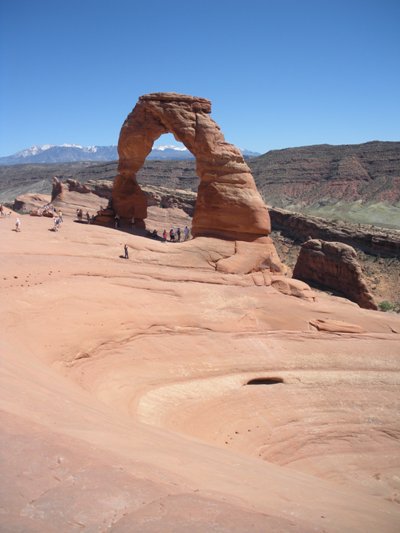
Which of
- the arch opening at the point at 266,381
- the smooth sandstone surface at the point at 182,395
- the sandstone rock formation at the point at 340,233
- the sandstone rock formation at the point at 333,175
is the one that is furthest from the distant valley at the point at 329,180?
the arch opening at the point at 266,381

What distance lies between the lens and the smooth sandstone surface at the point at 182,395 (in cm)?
389

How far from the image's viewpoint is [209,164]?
1984 centimetres

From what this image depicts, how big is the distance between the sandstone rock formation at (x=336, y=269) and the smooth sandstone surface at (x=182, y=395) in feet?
39.1

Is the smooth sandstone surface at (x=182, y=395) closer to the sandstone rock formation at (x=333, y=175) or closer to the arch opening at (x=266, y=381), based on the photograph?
the arch opening at (x=266, y=381)

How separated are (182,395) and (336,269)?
21.2 meters

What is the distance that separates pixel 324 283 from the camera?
3073 centimetres

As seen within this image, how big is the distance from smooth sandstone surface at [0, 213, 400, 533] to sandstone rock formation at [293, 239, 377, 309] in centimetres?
1190

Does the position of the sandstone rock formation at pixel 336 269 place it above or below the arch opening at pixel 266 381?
above

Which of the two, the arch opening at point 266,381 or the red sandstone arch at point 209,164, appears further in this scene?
the red sandstone arch at point 209,164

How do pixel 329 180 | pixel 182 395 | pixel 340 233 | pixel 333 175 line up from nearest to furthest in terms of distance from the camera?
pixel 182 395 < pixel 340 233 < pixel 329 180 < pixel 333 175

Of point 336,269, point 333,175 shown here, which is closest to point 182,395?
point 336,269

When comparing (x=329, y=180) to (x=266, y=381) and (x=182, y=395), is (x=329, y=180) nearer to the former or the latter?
(x=266, y=381)

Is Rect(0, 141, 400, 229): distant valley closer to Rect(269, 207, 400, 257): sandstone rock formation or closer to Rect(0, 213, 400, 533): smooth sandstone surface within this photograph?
Rect(269, 207, 400, 257): sandstone rock formation

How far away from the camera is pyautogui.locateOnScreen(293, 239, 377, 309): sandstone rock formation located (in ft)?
92.7
